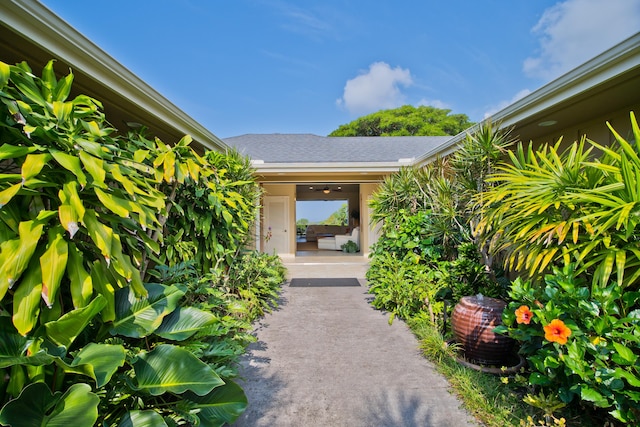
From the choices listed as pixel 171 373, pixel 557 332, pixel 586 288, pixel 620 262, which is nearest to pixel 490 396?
pixel 557 332

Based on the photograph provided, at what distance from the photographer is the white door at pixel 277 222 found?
11068 mm

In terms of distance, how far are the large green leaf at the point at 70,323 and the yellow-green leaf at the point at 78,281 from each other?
3.2 inches

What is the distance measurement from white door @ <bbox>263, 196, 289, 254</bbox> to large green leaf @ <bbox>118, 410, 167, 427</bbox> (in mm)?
9388

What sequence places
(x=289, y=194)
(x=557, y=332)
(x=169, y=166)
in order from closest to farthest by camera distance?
(x=557, y=332), (x=169, y=166), (x=289, y=194)

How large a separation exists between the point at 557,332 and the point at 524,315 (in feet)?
1.07

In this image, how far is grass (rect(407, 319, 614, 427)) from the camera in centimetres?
241

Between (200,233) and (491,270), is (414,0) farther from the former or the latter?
(200,233)

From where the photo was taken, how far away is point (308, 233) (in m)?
18.4

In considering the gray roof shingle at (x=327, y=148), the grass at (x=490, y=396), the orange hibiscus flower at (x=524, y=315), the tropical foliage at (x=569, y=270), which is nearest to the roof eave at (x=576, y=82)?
the tropical foliage at (x=569, y=270)

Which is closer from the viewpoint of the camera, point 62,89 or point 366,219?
point 62,89

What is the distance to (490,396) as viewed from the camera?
9.07ft

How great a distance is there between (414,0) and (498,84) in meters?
12.0

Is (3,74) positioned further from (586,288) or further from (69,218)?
(586,288)

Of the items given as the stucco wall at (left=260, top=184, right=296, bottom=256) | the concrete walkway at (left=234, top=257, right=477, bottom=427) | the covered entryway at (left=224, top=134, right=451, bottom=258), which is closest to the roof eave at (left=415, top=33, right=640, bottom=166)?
the concrete walkway at (left=234, top=257, right=477, bottom=427)
